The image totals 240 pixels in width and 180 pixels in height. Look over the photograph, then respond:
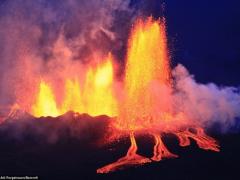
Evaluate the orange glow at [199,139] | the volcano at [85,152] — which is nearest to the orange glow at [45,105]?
the volcano at [85,152]

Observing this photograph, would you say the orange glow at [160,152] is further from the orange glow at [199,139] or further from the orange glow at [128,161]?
the orange glow at [199,139]

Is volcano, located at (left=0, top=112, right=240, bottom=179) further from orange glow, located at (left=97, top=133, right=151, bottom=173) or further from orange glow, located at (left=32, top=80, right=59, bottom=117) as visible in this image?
orange glow, located at (left=32, top=80, right=59, bottom=117)

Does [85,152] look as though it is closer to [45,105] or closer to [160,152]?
[160,152]

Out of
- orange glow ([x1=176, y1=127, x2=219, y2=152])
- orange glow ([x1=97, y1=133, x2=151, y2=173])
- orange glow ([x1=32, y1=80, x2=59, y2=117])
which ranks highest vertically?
orange glow ([x1=32, y1=80, x2=59, y2=117])


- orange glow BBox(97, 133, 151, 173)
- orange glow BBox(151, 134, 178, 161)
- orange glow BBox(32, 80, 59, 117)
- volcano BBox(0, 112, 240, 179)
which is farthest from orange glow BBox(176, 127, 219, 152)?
orange glow BBox(32, 80, 59, 117)

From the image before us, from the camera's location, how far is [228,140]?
4853 cm

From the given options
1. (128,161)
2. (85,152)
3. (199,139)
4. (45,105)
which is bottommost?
(128,161)

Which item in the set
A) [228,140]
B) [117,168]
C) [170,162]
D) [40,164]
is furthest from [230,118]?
[40,164]

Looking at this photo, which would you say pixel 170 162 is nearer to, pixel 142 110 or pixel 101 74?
pixel 142 110

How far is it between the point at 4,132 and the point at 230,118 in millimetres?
28531

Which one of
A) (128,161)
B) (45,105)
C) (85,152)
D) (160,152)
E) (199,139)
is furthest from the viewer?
(45,105)

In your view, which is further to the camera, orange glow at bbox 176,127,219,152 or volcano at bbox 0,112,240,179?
orange glow at bbox 176,127,219,152

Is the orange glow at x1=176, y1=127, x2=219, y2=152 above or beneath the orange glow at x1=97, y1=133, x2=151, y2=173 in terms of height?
above

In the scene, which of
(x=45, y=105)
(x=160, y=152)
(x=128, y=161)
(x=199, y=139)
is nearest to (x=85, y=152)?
(x=128, y=161)
